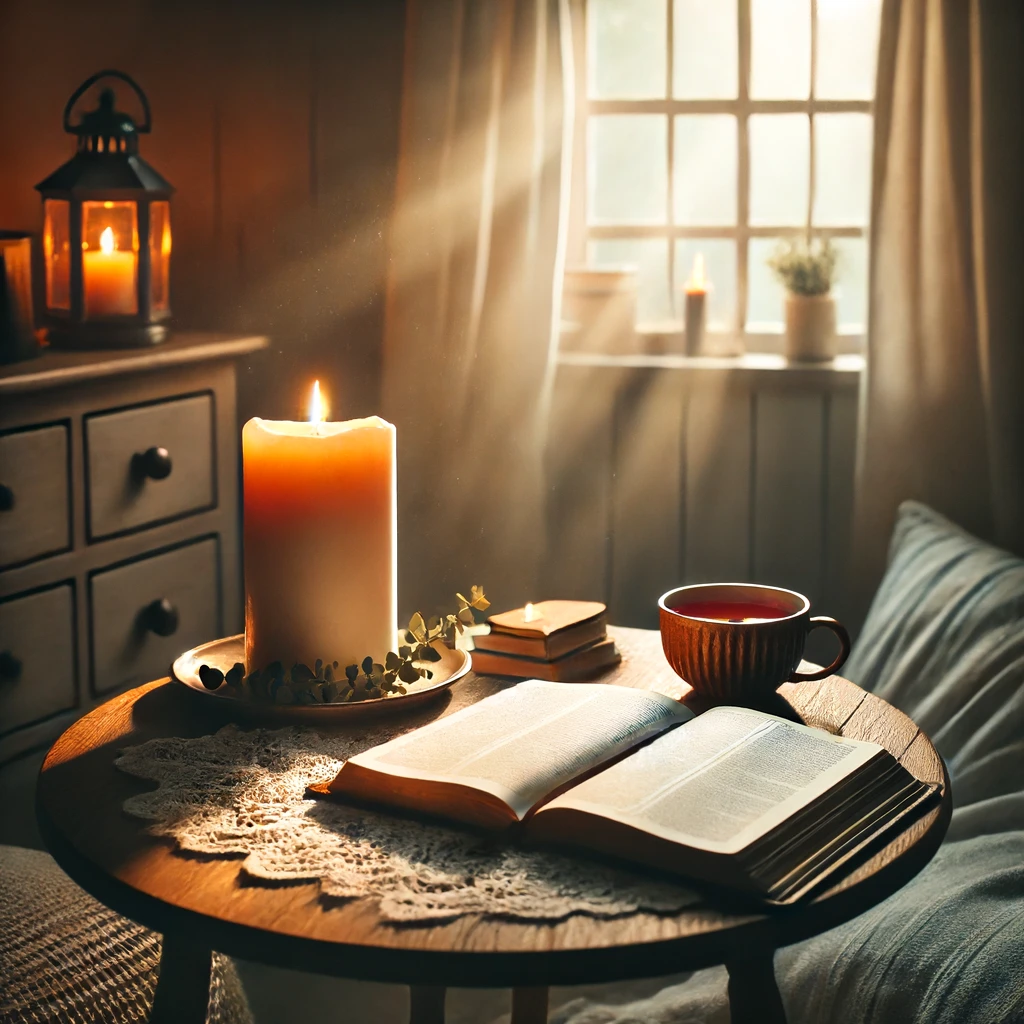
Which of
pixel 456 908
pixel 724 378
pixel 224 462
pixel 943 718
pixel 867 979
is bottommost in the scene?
pixel 867 979

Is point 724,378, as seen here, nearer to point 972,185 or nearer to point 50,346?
point 972,185

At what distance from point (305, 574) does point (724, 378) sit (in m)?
1.42

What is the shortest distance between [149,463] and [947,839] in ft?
4.03

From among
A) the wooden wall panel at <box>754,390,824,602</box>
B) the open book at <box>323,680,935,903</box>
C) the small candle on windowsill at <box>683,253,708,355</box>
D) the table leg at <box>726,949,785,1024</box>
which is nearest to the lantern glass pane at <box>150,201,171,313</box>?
the small candle on windowsill at <box>683,253,708,355</box>

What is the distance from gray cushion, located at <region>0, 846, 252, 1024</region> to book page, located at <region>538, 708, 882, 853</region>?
0.69 m

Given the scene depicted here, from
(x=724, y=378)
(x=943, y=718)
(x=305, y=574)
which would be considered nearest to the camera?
(x=305, y=574)

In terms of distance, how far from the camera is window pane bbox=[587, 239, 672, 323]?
97.5 inches

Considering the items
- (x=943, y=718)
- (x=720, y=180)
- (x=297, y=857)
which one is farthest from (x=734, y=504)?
(x=297, y=857)

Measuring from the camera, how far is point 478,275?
90.0 inches

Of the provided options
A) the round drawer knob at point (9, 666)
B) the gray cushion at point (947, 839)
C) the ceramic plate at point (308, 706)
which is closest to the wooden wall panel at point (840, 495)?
the gray cushion at point (947, 839)

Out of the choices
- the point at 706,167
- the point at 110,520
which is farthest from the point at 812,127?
the point at 110,520

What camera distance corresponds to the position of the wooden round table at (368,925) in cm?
71

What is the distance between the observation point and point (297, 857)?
31.8 inches

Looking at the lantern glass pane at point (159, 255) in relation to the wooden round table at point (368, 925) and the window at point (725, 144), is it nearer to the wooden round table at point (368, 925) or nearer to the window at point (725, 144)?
the window at point (725, 144)
